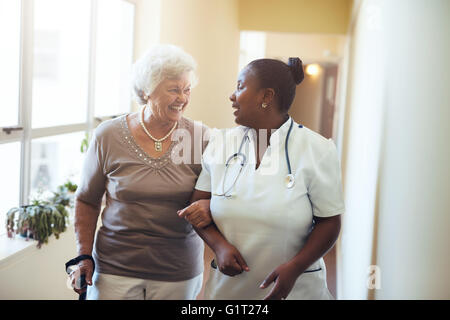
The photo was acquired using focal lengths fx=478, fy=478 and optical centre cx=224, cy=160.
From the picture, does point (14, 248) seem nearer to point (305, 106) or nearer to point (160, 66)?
point (160, 66)

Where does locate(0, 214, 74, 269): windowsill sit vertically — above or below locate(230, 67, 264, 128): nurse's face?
below

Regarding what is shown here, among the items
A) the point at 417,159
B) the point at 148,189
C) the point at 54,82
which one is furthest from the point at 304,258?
the point at 54,82

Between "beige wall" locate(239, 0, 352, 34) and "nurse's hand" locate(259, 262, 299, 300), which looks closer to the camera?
"nurse's hand" locate(259, 262, 299, 300)

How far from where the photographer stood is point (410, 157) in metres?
1.10

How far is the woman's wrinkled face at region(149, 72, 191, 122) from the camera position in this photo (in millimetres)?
1248

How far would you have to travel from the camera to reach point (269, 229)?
3.32 feet

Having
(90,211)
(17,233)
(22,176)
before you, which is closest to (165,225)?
(90,211)

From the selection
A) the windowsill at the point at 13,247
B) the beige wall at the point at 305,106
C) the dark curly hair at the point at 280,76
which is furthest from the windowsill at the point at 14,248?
the dark curly hair at the point at 280,76

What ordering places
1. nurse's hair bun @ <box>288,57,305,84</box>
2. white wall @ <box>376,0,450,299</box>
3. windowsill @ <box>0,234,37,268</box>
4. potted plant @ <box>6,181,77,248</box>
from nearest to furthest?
white wall @ <box>376,0,450,299</box> → nurse's hair bun @ <box>288,57,305,84</box> → windowsill @ <box>0,234,37,268</box> → potted plant @ <box>6,181,77,248</box>

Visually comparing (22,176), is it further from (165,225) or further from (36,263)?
(165,225)

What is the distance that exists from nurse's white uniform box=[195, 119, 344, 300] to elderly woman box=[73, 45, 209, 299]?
0.70 feet

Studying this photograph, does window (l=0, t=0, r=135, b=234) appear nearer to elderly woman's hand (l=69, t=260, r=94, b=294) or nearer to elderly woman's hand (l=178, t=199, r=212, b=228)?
elderly woman's hand (l=69, t=260, r=94, b=294)

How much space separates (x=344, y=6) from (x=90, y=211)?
312cm

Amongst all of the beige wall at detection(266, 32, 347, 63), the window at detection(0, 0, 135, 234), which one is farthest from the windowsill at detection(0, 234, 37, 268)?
the beige wall at detection(266, 32, 347, 63)
